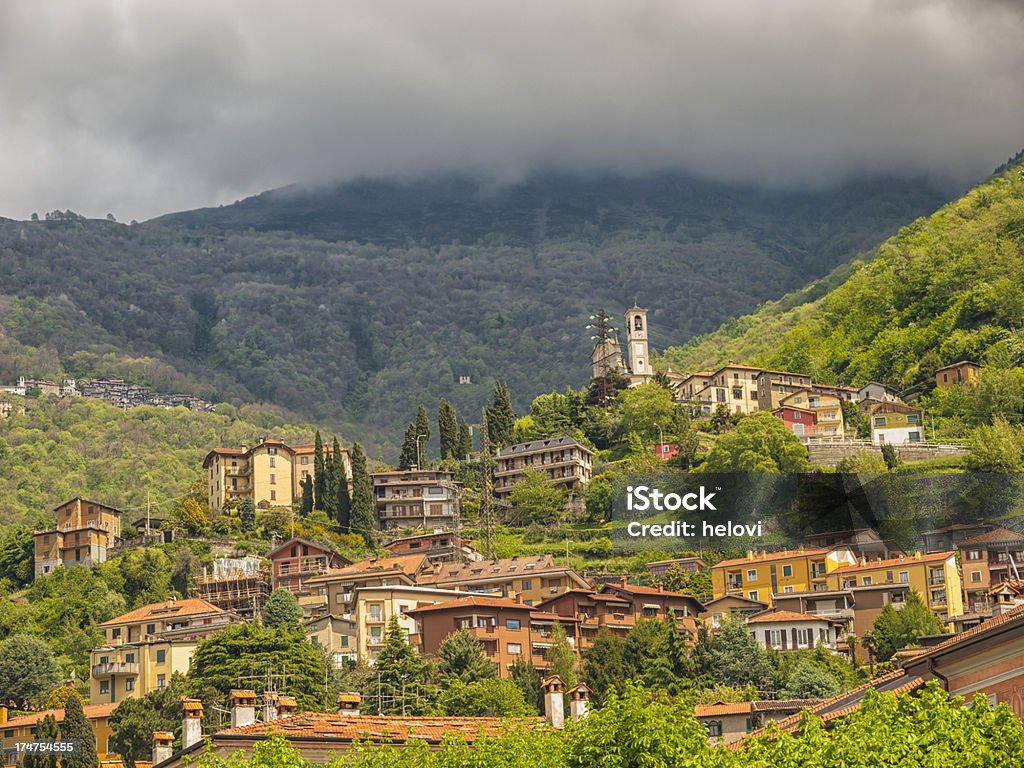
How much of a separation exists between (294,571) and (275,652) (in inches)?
1105

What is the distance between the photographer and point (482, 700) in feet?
268

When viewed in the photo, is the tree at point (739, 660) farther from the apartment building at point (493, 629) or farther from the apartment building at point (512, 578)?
the apartment building at point (512, 578)

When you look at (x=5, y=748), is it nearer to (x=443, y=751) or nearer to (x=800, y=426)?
(x=443, y=751)

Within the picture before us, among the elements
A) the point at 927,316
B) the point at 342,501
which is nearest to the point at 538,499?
the point at 342,501

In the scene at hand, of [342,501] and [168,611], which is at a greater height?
[342,501]

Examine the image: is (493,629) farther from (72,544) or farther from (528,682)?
(72,544)

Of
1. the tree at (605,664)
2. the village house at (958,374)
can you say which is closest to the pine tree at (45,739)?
the tree at (605,664)

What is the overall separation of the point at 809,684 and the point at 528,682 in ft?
43.5

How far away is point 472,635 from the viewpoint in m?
95.2

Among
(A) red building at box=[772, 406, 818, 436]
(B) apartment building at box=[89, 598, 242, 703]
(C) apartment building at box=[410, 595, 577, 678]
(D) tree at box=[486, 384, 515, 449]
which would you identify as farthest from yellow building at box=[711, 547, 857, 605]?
(D) tree at box=[486, 384, 515, 449]

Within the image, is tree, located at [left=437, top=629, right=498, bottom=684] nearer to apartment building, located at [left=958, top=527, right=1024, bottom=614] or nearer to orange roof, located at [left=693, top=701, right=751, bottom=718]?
orange roof, located at [left=693, top=701, right=751, bottom=718]

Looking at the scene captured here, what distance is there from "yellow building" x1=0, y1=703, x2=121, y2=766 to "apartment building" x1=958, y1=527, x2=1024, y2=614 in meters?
45.8

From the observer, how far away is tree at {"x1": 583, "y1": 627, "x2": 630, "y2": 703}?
89.6 meters

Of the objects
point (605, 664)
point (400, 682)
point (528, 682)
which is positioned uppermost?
point (605, 664)
